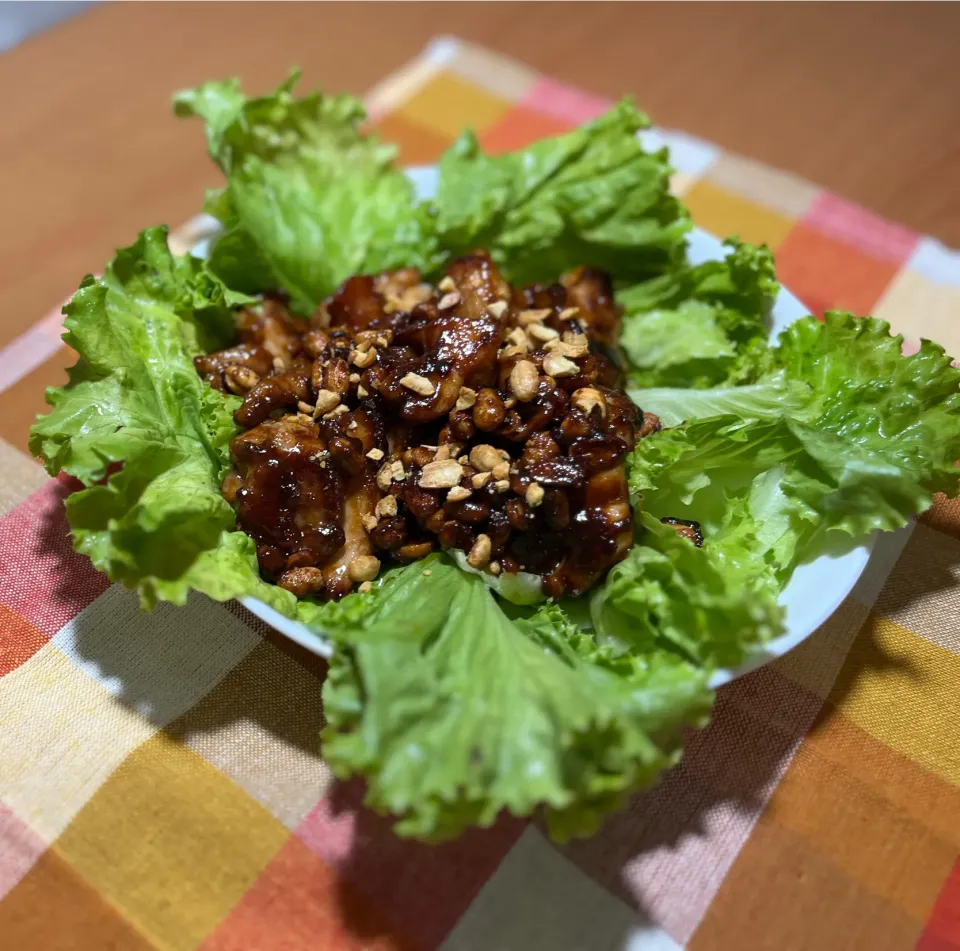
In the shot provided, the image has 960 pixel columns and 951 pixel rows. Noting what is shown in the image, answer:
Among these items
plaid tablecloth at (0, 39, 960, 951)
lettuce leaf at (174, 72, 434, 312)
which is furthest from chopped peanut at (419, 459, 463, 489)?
lettuce leaf at (174, 72, 434, 312)

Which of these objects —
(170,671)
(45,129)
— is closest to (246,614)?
(170,671)

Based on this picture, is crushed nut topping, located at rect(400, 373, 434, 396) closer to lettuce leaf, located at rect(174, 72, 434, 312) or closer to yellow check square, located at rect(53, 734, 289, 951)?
lettuce leaf, located at rect(174, 72, 434, 312)

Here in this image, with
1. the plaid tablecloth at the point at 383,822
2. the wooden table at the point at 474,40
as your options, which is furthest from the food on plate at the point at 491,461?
the wooden table at the point at 474,40

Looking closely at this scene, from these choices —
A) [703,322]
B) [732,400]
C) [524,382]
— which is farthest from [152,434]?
[703,322]

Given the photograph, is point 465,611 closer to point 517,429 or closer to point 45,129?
point 517,429

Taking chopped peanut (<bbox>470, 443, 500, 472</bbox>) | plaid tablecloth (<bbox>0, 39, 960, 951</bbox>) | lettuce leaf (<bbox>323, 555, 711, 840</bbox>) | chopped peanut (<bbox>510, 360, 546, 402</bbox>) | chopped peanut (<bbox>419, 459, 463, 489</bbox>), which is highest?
chopped peanut (<bbox>510, 360, 546, 402</bbox>)
